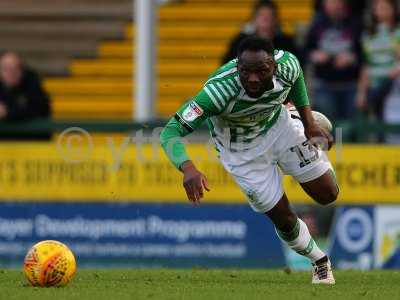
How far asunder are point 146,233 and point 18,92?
2.42 metres

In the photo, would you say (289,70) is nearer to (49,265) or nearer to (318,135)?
(318,135)

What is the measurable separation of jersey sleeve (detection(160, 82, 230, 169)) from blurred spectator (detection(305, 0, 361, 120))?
19.2 feet

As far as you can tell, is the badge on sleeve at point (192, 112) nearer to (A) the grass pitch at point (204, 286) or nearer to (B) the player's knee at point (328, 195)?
(A) the grass pitch at point (204, 286)

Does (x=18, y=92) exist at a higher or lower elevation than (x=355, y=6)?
lower

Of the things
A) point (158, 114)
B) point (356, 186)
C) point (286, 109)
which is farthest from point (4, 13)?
point (286, 109)

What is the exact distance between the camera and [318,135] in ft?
35.1

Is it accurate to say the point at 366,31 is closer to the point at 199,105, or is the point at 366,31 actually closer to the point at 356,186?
the point at 356,186

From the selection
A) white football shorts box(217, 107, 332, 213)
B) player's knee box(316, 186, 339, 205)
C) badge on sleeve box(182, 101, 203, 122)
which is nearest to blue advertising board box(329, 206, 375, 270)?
player's knee box(316, 186, 339, 205)

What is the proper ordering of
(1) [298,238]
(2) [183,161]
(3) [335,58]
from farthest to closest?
(3) [335,58] < (1) [298,238] < (2) [183,161]

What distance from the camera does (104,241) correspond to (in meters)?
16.0

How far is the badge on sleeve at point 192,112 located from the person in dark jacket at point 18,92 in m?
6.54

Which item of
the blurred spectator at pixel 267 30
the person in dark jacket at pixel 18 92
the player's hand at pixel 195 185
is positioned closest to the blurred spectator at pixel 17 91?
the person in dark jacket at pixel 18 92

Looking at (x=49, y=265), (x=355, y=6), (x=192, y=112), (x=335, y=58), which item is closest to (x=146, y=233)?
(x=335, y=58)

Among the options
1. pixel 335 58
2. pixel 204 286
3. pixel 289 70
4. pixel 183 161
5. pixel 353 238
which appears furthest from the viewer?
pixel 335 58
